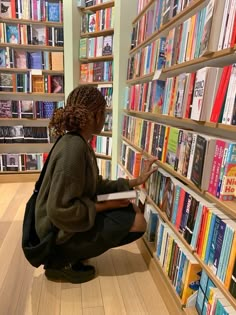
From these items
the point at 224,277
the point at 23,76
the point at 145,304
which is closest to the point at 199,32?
the point at 224,277

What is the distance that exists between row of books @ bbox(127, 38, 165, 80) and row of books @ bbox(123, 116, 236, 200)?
43cm

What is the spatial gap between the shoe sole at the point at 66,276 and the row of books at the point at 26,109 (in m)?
2.23

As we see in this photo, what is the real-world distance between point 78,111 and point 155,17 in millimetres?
973

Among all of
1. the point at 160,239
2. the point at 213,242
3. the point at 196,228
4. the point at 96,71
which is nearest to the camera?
the point at 213,242

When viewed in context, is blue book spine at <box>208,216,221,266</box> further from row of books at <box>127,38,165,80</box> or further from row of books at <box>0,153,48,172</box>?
row of books at <box>0,153,48,172</box>

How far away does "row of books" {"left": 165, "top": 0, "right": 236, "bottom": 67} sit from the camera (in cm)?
101

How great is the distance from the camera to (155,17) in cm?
187

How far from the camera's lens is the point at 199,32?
123 centimetres

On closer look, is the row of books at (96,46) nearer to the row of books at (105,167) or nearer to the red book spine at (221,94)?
the row of books at (105,167)

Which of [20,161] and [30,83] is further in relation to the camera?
[20,161]

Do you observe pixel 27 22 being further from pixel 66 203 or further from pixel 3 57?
pixel 66 203

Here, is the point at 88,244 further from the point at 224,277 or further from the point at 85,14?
the point at 85,14

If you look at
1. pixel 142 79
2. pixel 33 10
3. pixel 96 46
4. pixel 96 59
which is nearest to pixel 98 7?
pixel 96 46

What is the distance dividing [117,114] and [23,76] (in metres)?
1.37
